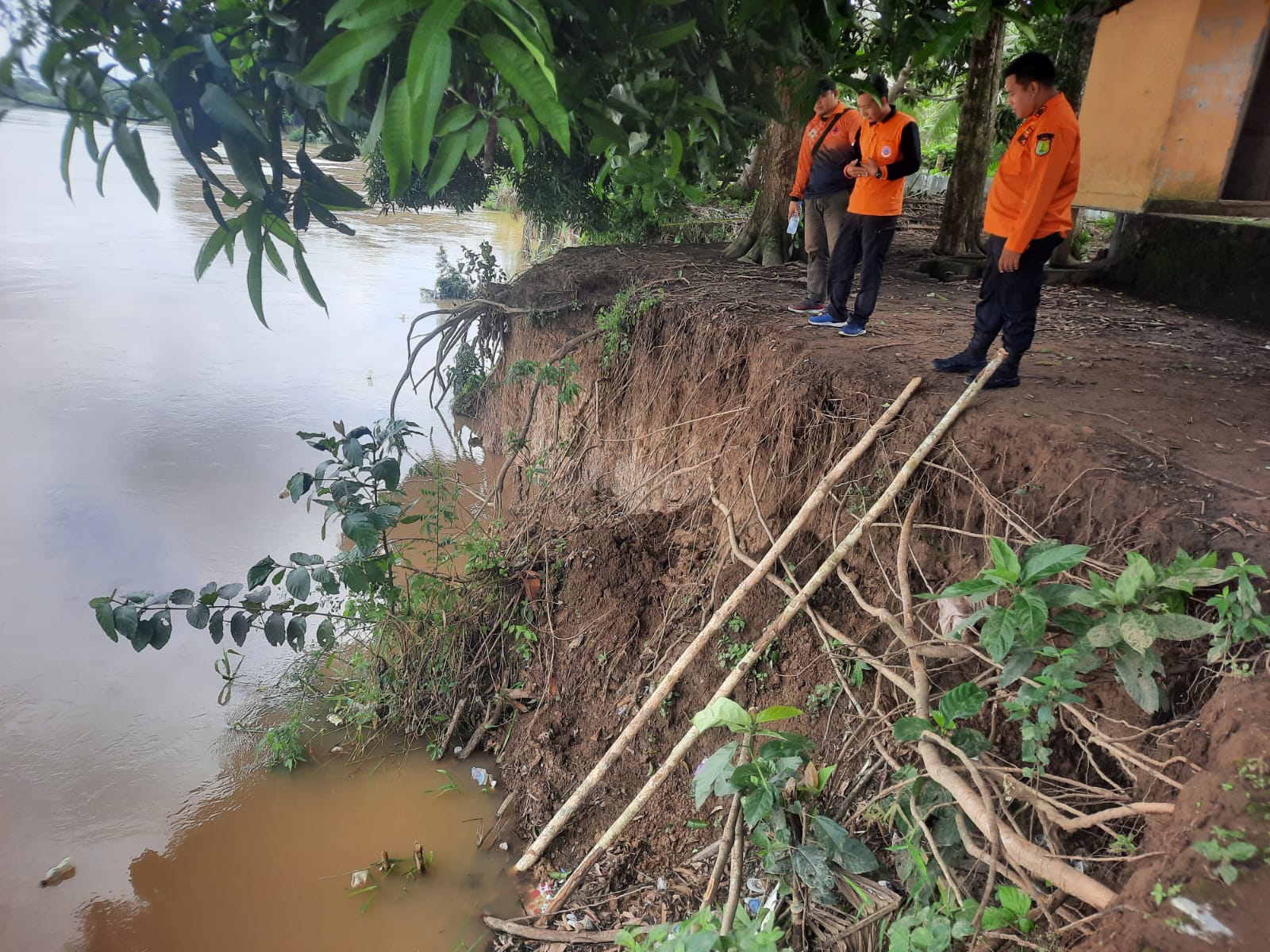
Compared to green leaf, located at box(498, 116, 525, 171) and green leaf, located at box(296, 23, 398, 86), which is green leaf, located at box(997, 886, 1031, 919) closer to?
green leaf, located at box(498, 116, 525, 171)

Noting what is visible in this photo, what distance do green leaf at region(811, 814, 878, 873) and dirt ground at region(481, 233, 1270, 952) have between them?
0.77ft

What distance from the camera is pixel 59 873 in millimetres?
3404

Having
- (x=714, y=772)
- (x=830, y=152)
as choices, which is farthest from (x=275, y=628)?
(x=830, y=152)

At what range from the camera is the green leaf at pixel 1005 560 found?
6.42 feet

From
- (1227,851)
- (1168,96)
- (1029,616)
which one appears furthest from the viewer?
(1168,96)

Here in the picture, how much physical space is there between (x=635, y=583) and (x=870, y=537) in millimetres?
1499

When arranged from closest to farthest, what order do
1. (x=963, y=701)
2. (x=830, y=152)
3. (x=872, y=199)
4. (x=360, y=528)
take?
1. (x=963, y=701)
2. (x=360, y=528)
3. (x=872, y=199)
4. (x=830, y=152)

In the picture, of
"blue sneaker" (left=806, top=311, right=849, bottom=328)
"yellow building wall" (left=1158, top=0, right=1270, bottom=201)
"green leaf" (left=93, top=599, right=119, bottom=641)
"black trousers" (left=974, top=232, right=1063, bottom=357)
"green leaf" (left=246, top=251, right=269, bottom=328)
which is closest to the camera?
"green leaf" (left=246, top=251, right=269, bottom=328)

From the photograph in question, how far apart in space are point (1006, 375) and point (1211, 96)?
3817 millimetres

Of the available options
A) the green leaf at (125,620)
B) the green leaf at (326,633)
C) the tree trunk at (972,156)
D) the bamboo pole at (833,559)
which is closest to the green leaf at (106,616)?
the green leaf at (125,620)

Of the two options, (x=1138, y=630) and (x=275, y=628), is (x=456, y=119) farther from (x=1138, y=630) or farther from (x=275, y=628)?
(x=275, y=628)

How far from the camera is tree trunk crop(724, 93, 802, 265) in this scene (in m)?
6.77

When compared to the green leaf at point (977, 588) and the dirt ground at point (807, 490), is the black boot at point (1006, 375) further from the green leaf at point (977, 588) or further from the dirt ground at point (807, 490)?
the green leaf at point (977, 588)

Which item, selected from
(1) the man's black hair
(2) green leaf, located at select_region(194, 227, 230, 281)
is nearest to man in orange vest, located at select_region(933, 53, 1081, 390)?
(1) the man's black hair
